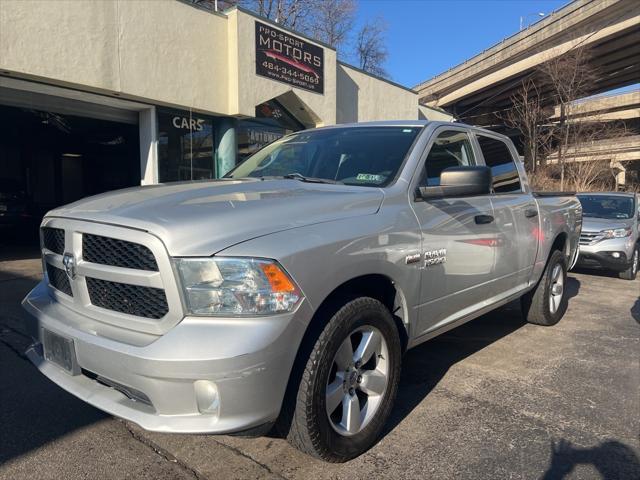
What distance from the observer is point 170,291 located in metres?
2.14

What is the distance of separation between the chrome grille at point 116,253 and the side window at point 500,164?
10.3ft

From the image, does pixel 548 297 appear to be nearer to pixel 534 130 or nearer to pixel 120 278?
pixel 120 278

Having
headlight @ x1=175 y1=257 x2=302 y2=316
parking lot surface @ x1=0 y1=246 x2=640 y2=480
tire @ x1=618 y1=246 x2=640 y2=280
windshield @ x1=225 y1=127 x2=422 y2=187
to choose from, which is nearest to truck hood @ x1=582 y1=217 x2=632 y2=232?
tire @ x1=618 y1=246 x2=640 y2=280

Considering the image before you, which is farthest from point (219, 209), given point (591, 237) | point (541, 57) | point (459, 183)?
point (541, 57)

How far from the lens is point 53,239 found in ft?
9.35

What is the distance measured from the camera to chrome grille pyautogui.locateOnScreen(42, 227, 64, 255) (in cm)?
274

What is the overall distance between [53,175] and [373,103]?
49.0ft

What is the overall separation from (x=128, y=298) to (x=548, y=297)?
14.8 ft

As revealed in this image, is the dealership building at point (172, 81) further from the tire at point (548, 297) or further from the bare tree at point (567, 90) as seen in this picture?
the bare tree at point (567, 90)

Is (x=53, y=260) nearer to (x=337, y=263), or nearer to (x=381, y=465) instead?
(x=337, y=263)

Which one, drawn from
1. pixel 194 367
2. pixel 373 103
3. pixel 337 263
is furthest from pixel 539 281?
pixel 373 103

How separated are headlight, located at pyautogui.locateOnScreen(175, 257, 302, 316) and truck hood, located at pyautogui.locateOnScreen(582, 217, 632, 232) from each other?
8.46m

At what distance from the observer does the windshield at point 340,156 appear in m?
3.36

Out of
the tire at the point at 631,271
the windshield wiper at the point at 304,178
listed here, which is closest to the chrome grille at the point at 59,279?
the windshield wiper at the point at 304,178
